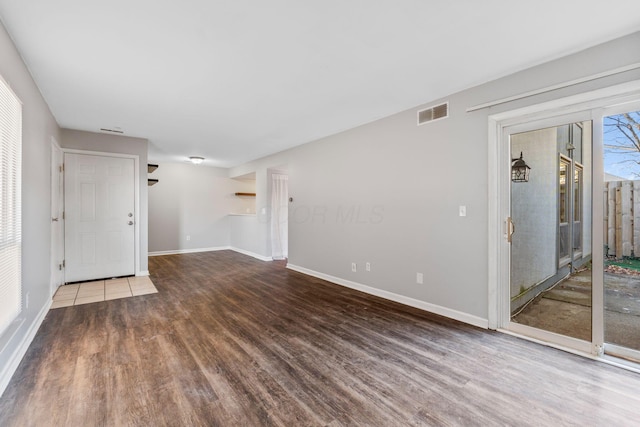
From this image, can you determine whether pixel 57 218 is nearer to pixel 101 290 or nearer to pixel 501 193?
pixel 101 290

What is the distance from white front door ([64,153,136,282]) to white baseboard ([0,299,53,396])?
5.71 feet

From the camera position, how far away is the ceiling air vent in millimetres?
3156

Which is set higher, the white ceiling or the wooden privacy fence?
the white ceiling

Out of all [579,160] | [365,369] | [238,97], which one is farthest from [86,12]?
[579,160]

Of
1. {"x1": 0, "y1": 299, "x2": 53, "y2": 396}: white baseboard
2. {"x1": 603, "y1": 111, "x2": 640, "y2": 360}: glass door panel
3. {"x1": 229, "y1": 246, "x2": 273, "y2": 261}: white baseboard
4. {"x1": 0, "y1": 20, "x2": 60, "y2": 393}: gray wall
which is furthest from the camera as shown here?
{"x1": 229, "y1": 246, "x2": 273, "y2": 261}: white baseboard

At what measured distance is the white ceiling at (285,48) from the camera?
5.95 feet

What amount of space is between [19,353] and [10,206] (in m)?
1.18

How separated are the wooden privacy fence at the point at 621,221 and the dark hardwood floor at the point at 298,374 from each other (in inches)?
36.1

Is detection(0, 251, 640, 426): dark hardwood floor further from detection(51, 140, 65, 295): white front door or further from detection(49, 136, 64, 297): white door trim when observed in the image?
detection(51, 140, 65, 295): white front door

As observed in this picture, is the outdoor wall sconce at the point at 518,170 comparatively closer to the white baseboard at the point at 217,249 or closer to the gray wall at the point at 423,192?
the gray wall at the point at 423,192

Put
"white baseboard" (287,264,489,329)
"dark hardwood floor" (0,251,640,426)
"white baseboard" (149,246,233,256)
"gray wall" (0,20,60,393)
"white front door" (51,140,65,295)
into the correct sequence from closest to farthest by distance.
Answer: "dark hardwood floor" (0,251,640,426), "gray wall" (0,20,60,393), "white baseboard" (287,264,489,329), "white front door" (51,140,65,295), "white baseboard" (149,246,233,256)

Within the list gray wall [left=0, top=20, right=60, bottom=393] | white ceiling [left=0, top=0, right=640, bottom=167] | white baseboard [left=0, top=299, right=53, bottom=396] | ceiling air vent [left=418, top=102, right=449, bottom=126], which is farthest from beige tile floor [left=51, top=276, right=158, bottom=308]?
ceiling air vent [left=418, top=102, right=449, bottom=126]

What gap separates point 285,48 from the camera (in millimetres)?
2254

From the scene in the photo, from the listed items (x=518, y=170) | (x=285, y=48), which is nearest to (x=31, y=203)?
(x=285, y=48)
